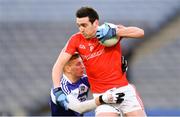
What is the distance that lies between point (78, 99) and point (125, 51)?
512cm

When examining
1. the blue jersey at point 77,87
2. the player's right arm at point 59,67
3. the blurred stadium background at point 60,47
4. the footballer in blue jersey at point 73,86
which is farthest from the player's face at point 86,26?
the blurred stadium background at point 60,47

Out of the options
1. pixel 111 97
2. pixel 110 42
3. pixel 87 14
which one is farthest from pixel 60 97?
pixel 87 14

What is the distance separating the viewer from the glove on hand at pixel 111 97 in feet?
17.9

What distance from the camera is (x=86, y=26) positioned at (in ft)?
18.1

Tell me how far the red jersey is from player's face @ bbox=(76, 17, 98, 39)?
0.31ft

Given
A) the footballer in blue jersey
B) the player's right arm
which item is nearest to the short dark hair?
the player's right arm

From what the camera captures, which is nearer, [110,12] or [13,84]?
[13,84]

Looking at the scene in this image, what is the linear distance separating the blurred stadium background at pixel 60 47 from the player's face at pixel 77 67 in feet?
14.1

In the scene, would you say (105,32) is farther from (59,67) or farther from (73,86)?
(73,86)

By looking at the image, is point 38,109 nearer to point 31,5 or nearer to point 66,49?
point 31,5

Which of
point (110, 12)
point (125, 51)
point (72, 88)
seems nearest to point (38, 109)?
point (125, 51)

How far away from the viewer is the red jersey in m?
5.60

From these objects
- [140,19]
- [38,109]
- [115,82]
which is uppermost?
[115,82]

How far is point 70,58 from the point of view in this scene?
5863 millimetres
